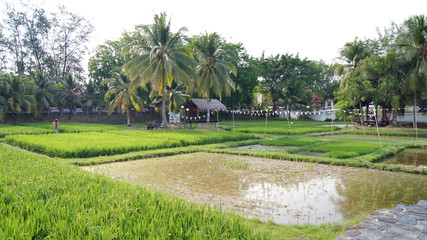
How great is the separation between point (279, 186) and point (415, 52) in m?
20.9

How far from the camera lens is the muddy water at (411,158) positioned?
9704mm

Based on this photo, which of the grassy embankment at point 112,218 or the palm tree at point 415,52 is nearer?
the grassy embankment at point 112,218

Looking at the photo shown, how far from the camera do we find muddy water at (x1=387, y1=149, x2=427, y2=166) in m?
9.70

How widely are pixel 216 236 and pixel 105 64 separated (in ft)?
119

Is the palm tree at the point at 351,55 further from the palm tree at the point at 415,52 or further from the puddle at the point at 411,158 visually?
the puddle at the point at 411,158

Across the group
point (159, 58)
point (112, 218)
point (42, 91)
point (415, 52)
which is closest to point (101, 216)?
point (112, 218)

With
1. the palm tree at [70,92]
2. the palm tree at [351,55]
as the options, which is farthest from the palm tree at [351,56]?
the palm tree at [70,92]

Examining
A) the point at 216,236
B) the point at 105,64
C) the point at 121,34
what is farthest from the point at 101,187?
the point at 121,34

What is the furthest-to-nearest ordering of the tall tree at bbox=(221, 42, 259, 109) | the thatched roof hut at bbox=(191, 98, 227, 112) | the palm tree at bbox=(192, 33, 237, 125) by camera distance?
the tall tree at bbox=(221, 42, 259, 109)
the thatched roof hut at bbox=(191, 98, 227, 112)
the palm tree at bbox=(192, 33, 237, 125)

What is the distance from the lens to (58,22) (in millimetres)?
40281

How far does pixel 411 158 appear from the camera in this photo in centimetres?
1062

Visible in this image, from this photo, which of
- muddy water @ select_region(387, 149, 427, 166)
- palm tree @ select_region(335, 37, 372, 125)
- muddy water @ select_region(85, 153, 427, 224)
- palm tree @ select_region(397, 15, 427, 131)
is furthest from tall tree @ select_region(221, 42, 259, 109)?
muddy water @ select_region(85, 153, 427, 224)

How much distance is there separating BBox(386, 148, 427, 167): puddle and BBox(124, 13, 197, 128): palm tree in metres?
14.8

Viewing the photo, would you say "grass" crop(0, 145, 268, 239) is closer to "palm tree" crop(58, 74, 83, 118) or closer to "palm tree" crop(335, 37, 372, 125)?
"palm tree" crop(335, 37, 372, 125)
